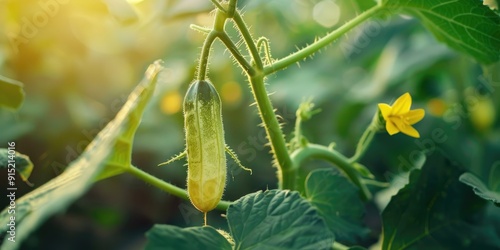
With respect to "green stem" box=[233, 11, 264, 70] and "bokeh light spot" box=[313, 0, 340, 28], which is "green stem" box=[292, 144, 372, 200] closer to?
"green stem" box=[233, 11, 264, 70]

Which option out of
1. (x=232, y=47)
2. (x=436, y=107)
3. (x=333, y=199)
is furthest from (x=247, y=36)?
(x=436, y=107)

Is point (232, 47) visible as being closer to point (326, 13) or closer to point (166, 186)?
point (166, 186)

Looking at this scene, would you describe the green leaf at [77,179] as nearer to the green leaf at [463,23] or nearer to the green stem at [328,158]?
the green stem at [328,158]

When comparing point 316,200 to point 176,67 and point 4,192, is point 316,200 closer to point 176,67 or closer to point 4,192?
point 4,192

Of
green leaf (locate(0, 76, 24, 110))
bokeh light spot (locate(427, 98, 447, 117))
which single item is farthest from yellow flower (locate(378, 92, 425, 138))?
bokeh light spot (locate(427, 98, 447, 117))

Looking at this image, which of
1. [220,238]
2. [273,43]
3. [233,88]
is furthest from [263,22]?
[220,238]

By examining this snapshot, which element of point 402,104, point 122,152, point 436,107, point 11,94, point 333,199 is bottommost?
point 436,107
